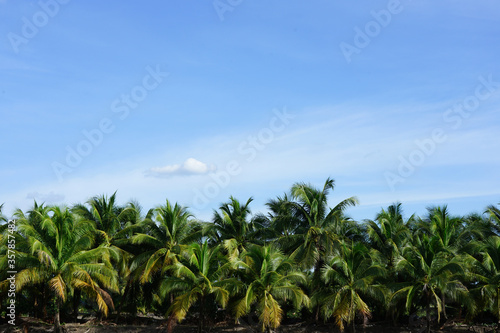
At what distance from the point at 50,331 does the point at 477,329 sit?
25.5 metres

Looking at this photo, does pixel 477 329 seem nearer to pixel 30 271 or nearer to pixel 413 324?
pixel 413 324

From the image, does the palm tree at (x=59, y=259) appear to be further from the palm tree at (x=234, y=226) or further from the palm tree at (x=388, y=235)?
the palm tree at (x=388, y=235)

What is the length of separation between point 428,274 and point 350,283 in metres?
4.47

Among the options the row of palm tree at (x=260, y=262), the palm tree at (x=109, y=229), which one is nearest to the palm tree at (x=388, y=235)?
the row of palm tree at (x=260, y=262)

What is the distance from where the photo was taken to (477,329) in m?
33.2

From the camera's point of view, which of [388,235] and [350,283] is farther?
[388,235]

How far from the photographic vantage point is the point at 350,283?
29641 millimetres

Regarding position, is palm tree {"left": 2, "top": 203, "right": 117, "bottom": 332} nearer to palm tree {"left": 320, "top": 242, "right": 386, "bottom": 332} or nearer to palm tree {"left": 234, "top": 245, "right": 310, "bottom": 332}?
palm tree {"left": 234, "top": 245, "right": 310, "bottom": 332}

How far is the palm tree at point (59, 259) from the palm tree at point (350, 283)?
473 inches

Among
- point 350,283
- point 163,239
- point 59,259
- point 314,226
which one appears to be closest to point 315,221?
point 314,226

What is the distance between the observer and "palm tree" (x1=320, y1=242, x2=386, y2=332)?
2928 cm

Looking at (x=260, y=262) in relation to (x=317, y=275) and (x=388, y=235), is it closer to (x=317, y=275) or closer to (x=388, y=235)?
(x=317, y=275)

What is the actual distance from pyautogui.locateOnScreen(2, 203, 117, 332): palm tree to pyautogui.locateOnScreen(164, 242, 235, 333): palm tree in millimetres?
3717

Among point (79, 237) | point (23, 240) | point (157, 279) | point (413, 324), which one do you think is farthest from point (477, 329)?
point (23, 240)
